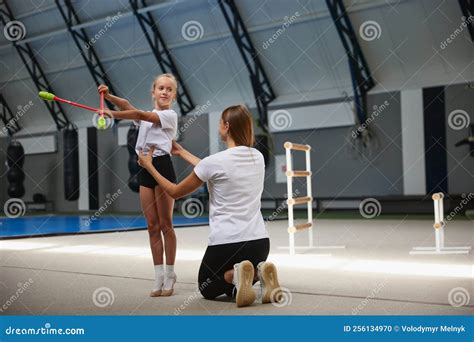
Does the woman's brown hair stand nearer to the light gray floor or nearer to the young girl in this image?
the young girl

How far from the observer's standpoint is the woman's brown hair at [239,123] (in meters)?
2.35

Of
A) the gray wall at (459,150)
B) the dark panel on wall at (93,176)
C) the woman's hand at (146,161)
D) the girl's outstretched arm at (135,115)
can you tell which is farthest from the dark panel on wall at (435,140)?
the dark panel on wall at (93,176)

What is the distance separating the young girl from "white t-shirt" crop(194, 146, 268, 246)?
0.97 ft

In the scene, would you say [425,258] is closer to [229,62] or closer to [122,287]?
[122,287]

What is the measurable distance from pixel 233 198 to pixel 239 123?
0.31m

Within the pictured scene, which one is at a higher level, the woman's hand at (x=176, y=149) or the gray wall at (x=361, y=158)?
the gray wall at (x=361, y=158)

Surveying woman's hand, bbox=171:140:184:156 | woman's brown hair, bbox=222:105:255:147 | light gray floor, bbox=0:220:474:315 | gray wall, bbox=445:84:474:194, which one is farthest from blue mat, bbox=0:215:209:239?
woman's brown hair, bbox=222:105:255:147

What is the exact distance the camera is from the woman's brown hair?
2352 millimetres

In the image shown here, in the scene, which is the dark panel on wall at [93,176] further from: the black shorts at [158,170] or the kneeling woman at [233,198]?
the kneeling woman at [233,198]

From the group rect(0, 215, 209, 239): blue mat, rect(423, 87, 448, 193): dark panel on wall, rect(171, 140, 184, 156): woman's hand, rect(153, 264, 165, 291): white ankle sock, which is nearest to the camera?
rect(171, 140, 184, 156): woman's hand

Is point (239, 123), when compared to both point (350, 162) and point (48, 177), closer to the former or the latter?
point (350, 162)

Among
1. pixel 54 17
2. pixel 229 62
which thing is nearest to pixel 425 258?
pixel 229 62

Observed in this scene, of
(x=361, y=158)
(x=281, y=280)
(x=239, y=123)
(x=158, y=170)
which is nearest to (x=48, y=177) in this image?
(x=361, y=158)

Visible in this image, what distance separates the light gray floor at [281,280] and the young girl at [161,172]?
13cm
